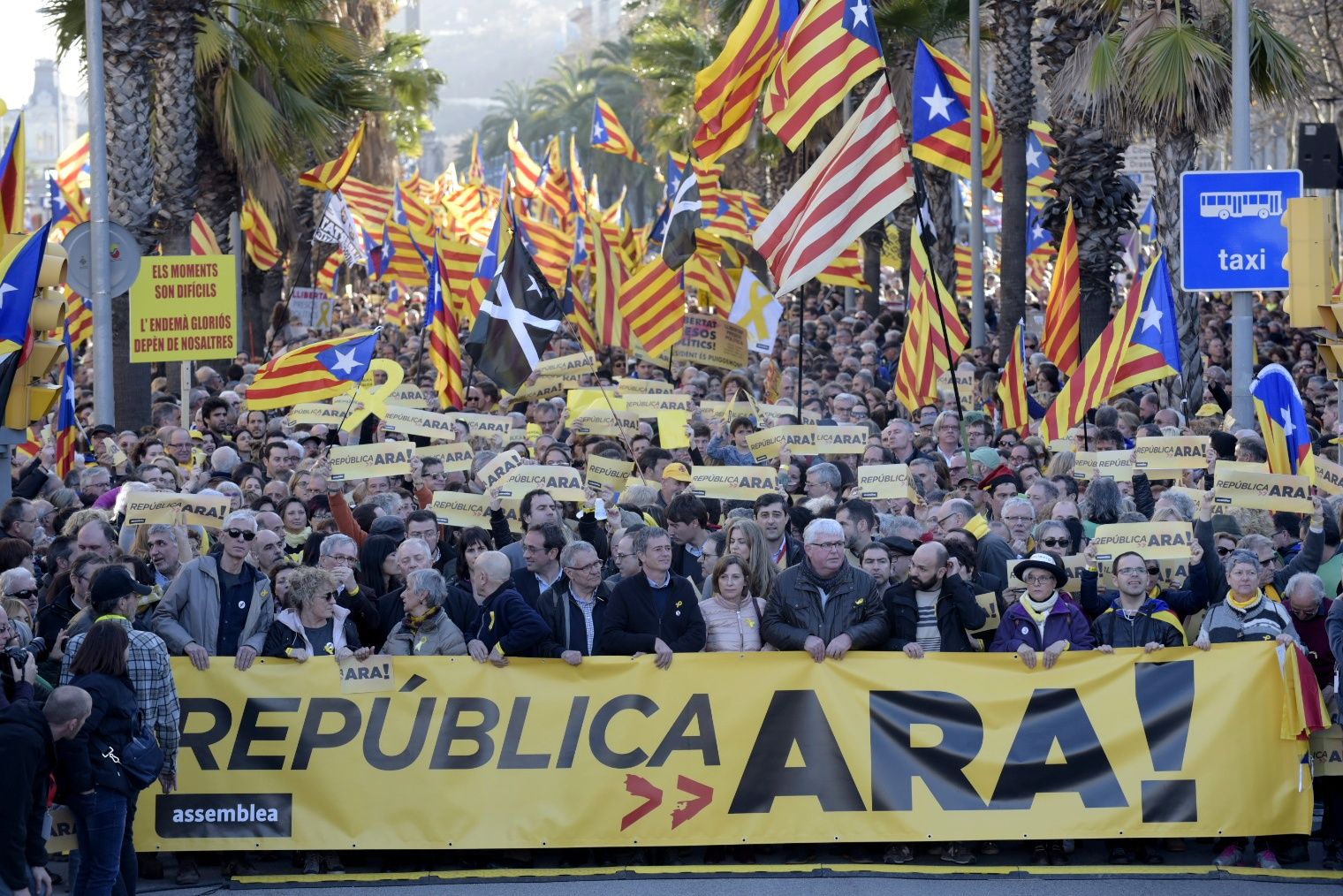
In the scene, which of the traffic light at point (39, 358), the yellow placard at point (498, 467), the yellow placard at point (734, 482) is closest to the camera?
the traffic light at point (39, 358)

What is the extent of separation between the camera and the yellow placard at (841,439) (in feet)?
44.4

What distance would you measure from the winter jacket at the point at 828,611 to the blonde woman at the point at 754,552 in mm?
297

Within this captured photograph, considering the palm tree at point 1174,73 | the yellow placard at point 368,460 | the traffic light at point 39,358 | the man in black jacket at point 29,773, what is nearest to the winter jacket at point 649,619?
the man in black jacket at point 29,773

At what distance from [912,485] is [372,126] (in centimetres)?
2811

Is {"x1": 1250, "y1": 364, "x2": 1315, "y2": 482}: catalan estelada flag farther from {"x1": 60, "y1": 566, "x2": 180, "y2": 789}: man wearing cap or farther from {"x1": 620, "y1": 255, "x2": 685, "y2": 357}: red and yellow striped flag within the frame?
{"x1": 60, "y1": 566, "x2": 180, "y2": 789}: man wearing cap

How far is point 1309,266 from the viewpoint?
11938mm

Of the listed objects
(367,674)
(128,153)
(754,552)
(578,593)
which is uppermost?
(128,153)

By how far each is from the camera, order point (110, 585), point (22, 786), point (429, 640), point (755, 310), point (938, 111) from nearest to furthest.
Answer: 1. point (22, 786)
2. point (110, 585)
3. point (429, 640)
4. point (755, 310)
5. point (938, 111)

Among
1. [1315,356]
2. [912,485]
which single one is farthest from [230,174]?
[912,485]

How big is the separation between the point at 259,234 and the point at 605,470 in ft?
53.2

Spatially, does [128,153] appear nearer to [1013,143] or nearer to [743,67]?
[743,67]

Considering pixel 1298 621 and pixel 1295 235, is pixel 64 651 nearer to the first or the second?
pixel 1298 621

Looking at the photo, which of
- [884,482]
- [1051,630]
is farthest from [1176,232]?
[1051,630]

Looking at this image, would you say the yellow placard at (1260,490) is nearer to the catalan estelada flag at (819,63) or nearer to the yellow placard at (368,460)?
the catalan estelada flag at (819,63)
